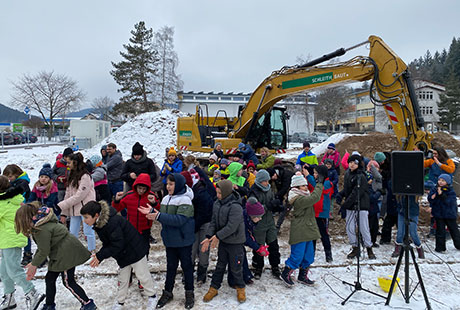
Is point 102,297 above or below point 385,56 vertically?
below

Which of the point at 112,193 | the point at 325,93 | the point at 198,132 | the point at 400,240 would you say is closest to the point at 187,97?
the point at 325,93

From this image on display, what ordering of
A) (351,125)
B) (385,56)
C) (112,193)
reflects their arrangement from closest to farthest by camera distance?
(112,193) < (385,56) < (351,125)

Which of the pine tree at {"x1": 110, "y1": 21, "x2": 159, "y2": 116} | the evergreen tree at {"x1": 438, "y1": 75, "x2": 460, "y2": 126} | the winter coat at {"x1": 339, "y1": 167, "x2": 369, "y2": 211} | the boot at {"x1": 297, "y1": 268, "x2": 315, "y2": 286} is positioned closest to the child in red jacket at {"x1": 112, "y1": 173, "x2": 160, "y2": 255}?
the boot at {"x1": 297, "y1": 268, "x2": 315, "y2": 286}

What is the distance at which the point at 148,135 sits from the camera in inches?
891

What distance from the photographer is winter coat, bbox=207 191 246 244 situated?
12.7 ft

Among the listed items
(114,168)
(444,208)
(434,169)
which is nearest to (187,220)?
(114,168)

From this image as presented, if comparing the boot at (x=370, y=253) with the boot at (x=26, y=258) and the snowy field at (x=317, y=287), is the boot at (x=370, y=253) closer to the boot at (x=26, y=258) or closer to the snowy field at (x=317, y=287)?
the snowy field at (x=317, y=287)

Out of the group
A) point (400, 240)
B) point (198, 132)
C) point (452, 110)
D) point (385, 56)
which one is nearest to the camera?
point (400, 240)

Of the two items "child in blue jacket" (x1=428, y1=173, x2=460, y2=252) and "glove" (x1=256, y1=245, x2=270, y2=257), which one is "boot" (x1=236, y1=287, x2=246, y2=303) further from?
"child in blue jacket" (x1=428, y1=173, x2=460, y2=252)

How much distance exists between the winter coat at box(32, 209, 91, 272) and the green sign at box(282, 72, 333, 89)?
25.0 ft

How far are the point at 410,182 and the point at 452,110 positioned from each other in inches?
2015

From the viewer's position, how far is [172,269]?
3963 mm

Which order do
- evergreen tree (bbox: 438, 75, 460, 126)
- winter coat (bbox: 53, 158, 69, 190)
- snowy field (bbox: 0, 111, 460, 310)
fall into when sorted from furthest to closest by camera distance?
evergreen tree (bbox: 438, 75, 460, 126)
winter coat (bbox: 53, 158, 69, 190)
snowy field (bbox: 0, 111, 460, 310)

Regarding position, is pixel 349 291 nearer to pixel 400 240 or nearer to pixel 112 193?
pixel 400 240
